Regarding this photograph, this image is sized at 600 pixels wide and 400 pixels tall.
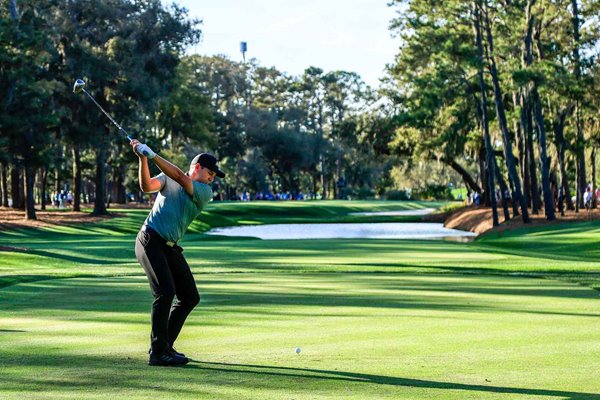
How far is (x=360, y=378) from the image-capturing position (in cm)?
941

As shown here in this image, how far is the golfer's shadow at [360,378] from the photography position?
340 inches

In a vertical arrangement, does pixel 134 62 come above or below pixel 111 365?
above

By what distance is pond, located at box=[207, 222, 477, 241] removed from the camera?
59625mm

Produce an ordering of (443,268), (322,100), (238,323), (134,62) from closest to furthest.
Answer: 1. (238,323)
2. (443,268)
3. (134,62)
4. (322,100)

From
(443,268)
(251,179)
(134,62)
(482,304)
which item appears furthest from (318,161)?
(482,304)

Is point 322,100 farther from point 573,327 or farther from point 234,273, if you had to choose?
point 573,327

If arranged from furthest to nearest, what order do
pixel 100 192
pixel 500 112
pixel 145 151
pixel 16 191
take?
pixel 16 191 < pixel 100 192 < pixel 500 112 < pixel 145 151

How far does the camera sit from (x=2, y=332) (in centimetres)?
1255

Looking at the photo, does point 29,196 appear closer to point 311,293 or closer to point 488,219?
point 488,219

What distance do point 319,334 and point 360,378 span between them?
124 inches

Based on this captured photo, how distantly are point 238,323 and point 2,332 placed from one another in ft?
9.43

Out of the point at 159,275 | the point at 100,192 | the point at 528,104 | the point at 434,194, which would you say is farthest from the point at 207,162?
the point at 434,194

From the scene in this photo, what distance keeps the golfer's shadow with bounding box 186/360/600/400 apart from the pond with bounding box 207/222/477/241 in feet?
149

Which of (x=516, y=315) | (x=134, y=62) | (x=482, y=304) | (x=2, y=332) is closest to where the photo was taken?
(x=2, y=332)
